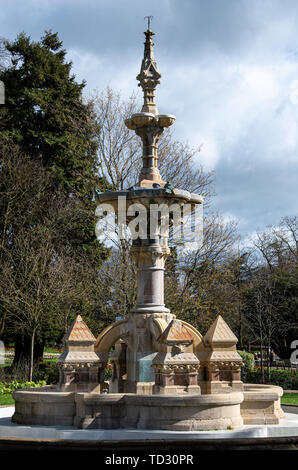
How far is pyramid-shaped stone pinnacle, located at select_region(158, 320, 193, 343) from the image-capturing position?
11812 mm

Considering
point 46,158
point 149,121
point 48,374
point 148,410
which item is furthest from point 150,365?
point 46,158

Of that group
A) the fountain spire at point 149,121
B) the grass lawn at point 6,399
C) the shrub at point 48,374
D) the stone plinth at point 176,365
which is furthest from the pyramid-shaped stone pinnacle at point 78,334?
the shrub at point 48,374

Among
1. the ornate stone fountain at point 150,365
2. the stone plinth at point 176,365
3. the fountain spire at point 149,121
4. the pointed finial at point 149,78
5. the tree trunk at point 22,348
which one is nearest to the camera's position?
the ornate stone fountain at point 150,365

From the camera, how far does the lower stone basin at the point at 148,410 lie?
10.8 metres

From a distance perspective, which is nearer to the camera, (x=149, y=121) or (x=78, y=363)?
(x=78, y=363)

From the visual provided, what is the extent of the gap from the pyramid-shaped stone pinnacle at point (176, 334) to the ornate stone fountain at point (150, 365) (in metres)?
0.02

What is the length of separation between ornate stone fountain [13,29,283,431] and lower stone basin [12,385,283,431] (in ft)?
0.06

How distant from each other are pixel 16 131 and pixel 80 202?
15.6ft

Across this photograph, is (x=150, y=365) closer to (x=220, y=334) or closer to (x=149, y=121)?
(x=220, y=334)

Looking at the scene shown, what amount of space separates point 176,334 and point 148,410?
5.14ft

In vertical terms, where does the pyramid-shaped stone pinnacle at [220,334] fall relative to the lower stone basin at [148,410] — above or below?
above

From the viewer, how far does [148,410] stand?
435 inches

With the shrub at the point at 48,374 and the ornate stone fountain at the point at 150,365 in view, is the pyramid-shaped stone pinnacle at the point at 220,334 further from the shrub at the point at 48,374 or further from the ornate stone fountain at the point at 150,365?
the shrub at the point at 48,374

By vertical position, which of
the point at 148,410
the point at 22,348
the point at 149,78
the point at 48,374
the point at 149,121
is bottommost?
the point at 48,374
